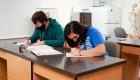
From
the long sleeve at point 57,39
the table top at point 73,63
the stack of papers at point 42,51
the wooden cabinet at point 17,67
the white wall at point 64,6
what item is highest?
the white wall at point 64,6

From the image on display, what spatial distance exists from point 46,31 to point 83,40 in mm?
723

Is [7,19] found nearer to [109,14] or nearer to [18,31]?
[18,31]

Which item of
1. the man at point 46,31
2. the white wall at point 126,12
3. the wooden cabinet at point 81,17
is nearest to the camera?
the man at point 46,31

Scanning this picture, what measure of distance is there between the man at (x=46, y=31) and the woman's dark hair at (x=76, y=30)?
1.51 ft

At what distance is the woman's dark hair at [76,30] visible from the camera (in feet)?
6.23

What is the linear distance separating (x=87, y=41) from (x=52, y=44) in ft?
1.83

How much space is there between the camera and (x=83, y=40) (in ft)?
6.63

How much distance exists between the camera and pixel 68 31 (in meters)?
1.90

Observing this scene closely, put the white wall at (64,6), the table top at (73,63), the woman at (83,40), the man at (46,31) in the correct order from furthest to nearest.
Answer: the white wall at (64,6) → the man at (46,31) → the woman at (83,40) → the table top at (73,63)

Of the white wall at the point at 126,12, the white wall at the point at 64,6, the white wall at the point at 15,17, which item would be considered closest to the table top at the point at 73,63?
the white wall at the point at 15,17

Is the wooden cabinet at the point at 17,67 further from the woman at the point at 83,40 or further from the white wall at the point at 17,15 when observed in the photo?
the white wall at the point at 17,15

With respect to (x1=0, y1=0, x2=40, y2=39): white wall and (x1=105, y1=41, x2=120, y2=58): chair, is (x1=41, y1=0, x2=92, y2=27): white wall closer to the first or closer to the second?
(x1=0, y1=0, x2=40, y2=39): white wall

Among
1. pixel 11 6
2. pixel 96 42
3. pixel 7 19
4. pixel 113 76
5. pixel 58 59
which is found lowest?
pixel 113 76

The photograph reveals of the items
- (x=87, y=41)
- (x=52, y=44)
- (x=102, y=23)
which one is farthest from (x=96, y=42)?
(x=102, y=23)
